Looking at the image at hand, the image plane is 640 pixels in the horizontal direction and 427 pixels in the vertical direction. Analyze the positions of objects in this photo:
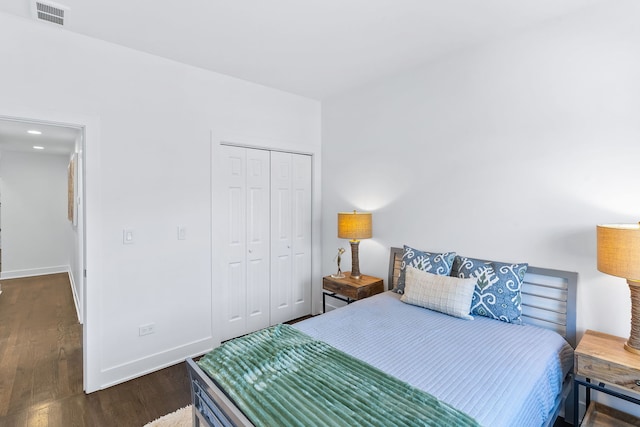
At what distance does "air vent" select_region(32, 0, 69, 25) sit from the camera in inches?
78.5

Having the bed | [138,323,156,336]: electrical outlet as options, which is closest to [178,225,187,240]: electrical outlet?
[138,323,156,336]: electrical outlet

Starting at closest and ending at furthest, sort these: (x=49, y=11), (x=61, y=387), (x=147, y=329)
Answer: (x=49, y=11) → (x=61, y=387) → (x=147, y=329)

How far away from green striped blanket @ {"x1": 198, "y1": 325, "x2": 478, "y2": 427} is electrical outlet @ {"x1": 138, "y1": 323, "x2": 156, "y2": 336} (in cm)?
134

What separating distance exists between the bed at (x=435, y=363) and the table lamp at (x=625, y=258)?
0.35 m

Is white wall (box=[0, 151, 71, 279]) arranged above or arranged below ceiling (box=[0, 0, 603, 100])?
below

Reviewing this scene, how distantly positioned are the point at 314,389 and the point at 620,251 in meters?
1.69

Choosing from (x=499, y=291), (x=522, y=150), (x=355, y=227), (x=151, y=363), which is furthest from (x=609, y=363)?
(x=151, y=363)

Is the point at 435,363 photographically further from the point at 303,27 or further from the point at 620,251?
the point at 303,27

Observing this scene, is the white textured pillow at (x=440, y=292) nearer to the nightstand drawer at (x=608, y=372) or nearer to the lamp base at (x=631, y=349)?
the nightstand drawer at (x=608, y=372)

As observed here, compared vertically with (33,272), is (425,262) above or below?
above

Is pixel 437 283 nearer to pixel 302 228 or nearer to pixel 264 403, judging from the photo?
pixel 264 403

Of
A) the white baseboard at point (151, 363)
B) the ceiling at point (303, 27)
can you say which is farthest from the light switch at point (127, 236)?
the ceiling at point (303, 27)

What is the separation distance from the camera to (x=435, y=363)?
163 cm

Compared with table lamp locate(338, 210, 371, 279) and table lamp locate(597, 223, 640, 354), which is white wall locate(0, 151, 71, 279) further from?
table lamp locate(597, 223, 640, 354)
